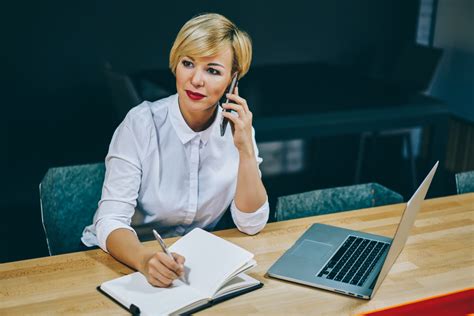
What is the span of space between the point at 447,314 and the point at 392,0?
326cm

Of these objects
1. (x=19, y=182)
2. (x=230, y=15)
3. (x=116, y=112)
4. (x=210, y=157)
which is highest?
(x=230, y=15)

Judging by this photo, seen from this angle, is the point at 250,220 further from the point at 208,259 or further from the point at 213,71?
the point at 213,71

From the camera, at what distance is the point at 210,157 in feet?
7.15

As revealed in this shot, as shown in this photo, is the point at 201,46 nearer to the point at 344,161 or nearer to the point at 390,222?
the point at 390,222

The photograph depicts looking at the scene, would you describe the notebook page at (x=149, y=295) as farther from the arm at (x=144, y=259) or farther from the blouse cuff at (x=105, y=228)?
the blouse cuff at (x=105, y=228)

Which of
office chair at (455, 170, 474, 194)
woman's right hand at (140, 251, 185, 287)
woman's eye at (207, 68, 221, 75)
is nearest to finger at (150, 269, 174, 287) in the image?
woman's right hand at (140, 251, 185, 287)

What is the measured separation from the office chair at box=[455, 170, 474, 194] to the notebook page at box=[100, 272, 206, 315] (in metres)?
1.32

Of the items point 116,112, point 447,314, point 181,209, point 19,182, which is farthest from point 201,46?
point 19,182

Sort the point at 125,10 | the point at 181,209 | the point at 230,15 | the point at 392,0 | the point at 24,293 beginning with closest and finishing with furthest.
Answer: the point at 24,293, the point at 181,209, the point at 125,10, the point at 230,15, the point at 392,0

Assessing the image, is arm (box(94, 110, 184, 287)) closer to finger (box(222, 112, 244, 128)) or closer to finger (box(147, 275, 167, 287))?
finger (box(147, 275, 167, 287))

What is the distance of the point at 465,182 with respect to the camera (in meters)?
2.58

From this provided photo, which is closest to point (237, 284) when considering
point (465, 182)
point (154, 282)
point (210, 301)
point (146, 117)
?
point (210, 301)

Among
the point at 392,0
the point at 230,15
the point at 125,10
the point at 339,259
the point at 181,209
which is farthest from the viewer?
the point at 392,0

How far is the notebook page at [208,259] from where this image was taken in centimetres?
169
